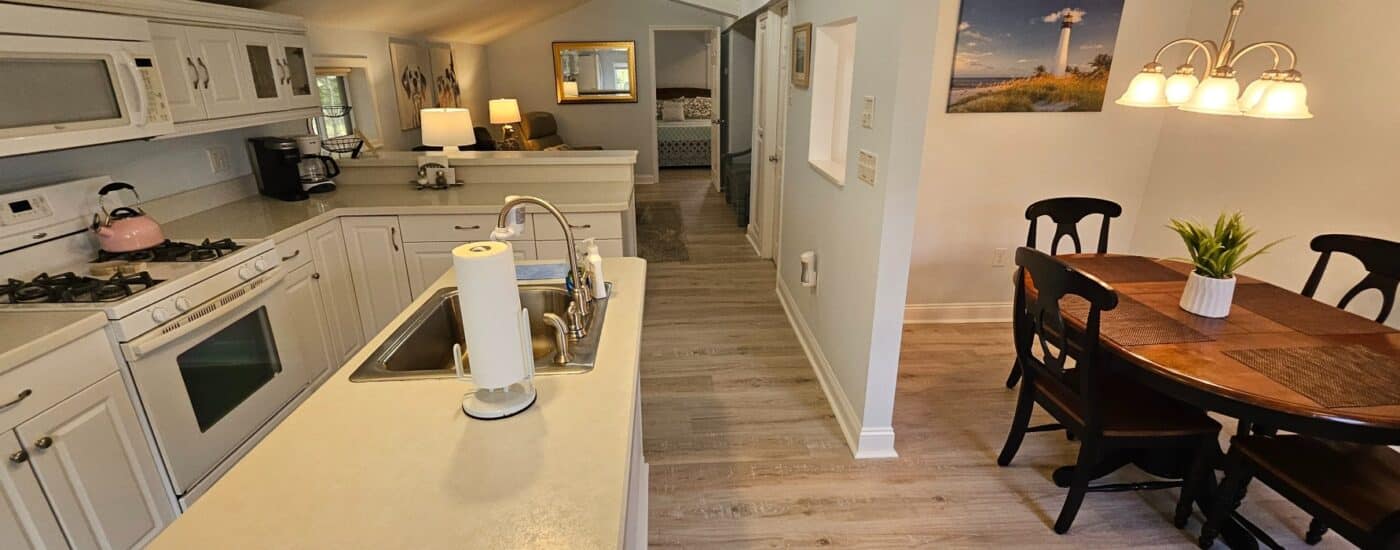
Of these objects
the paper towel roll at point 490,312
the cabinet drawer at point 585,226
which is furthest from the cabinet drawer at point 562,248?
the paper towel roll at point 490,312

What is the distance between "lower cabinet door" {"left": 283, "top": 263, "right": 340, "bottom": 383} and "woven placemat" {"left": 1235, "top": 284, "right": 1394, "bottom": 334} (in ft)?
11.4

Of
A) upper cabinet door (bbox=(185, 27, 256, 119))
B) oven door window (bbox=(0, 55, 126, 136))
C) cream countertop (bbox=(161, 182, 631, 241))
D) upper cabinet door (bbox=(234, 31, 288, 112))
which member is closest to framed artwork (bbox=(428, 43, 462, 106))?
cream countertop (bbox=(161, 182, 631, 241))

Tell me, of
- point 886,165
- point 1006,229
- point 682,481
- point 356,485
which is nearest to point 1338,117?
point 1006,229

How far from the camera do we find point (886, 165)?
79.6 inches

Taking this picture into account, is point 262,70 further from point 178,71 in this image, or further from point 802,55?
point 802,55

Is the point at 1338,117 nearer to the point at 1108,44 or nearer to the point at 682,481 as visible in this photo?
the point at 1108,44

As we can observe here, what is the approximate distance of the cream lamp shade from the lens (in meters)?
3.40

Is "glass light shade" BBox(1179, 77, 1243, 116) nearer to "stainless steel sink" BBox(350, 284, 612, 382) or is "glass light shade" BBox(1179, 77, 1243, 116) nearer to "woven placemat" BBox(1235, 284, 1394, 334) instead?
"woven placemat" BBox(1235, 284, 1394, 334)

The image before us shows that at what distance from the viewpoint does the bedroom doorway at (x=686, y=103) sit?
302 inches

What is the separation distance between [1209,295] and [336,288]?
3.40 m

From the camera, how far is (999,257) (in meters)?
3.46

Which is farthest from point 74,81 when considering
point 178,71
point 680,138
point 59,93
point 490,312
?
point 680,138

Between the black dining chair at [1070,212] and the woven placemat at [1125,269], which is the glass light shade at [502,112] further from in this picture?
the woven placemat at [1125,269]

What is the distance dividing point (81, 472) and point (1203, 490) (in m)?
3.26
